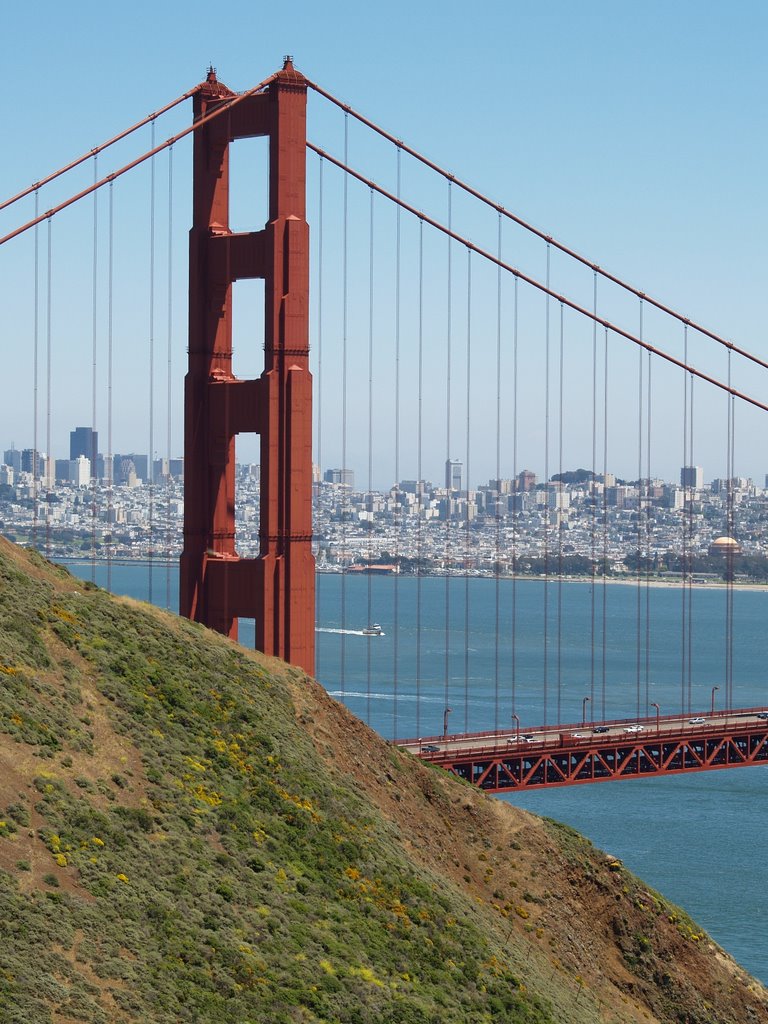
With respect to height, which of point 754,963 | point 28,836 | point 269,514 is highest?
point 269,514

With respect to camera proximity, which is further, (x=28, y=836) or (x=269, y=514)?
(x=269, y=514)

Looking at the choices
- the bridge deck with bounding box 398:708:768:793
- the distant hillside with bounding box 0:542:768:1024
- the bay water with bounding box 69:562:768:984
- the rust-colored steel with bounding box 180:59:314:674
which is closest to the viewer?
the distant hillside with bounding box 0:542:768:1024

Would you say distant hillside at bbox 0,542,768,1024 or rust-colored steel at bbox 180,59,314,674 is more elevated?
rust-colored steel at bbox 180,59,314,674

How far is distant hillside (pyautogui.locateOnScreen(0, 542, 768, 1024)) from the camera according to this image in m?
19.5

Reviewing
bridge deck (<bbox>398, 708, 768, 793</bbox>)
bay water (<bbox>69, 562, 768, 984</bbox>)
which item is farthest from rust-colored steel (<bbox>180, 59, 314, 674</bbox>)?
bay water (<bbox>69, 562, 768, 984</bbox>)

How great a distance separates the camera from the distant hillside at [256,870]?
64.0 feet

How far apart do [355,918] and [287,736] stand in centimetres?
580

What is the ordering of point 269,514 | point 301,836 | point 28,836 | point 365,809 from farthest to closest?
point 269,514
point 365,809
point 301,836
point 28,836

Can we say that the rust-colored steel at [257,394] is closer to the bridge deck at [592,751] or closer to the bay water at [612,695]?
the bridge deck at [592,751]

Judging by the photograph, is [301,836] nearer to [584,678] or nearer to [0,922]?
[0,922]

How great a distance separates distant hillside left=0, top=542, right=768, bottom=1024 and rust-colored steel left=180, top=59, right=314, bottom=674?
12.0 feet

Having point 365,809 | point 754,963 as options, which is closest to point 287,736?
point 365,809

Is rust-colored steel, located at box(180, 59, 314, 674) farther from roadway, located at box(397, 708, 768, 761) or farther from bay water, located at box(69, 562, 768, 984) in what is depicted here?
bay water, located at box(69, 562, 768, 984)

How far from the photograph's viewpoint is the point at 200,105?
124 ft
